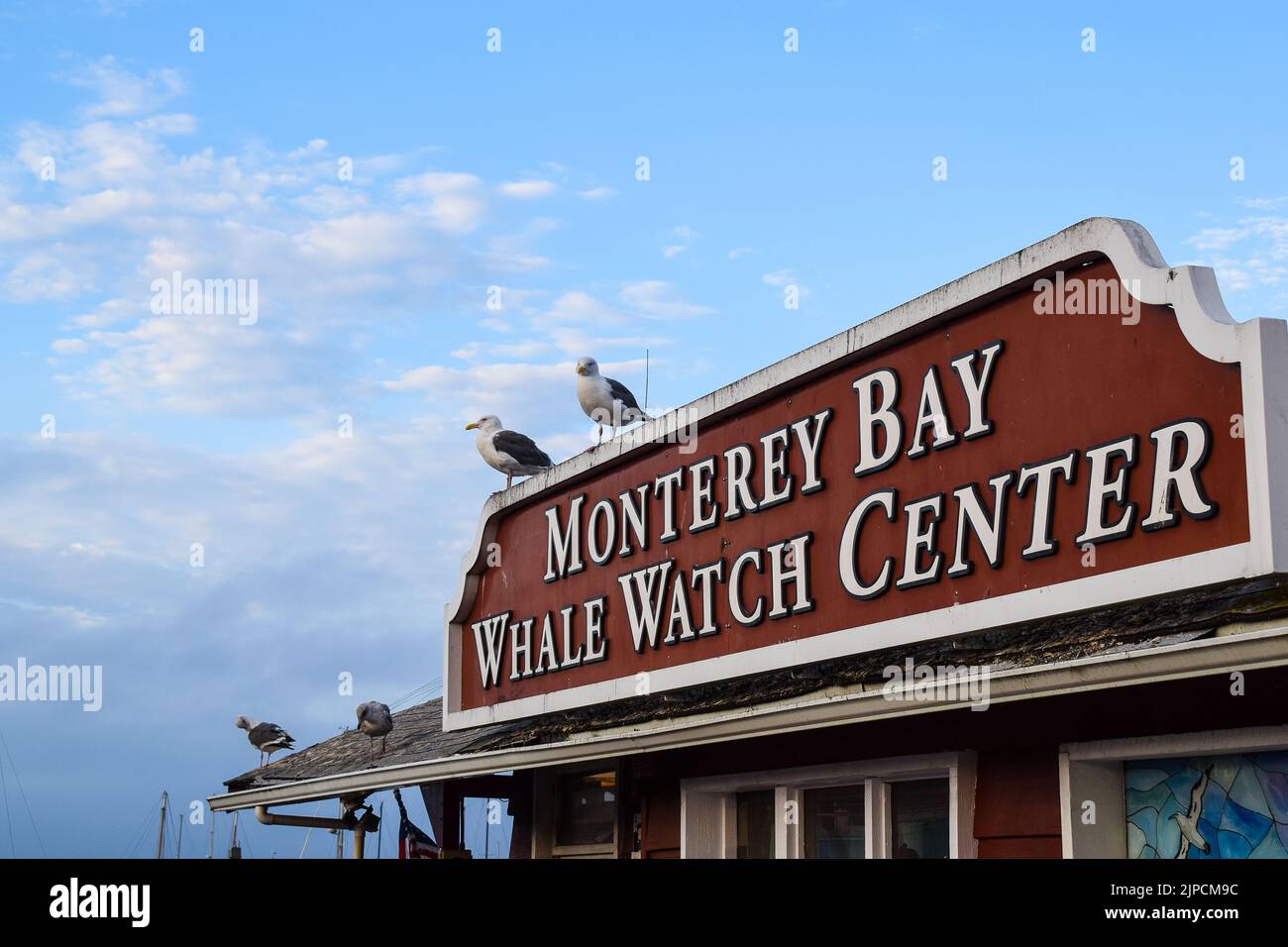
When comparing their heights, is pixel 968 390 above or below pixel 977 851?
above

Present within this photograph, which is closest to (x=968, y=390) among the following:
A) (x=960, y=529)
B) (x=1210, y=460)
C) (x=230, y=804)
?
(x=960, y=529)

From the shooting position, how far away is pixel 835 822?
8.83 metres

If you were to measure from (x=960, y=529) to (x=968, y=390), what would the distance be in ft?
2.41

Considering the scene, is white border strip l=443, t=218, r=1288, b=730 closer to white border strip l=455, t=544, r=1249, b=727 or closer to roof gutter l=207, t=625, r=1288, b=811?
white border strip l=455, t=544, r=1249, b=727

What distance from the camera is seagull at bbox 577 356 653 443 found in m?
12.2

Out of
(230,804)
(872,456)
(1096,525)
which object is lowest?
(230,804)

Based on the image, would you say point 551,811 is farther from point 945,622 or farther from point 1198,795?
point 1198,795

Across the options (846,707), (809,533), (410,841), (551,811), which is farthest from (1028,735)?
(410,841)

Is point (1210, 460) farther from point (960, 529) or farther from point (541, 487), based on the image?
point (541, 487)

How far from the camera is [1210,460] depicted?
5.94m

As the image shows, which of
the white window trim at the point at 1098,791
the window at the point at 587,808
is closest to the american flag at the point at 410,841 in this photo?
the window at the point at 587,808

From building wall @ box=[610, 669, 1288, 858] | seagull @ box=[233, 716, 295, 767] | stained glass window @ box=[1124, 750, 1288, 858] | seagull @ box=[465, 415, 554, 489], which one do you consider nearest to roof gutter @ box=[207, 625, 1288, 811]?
building wall @ box=[610, 669, 1288, 858]

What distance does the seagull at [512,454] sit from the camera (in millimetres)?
12883
